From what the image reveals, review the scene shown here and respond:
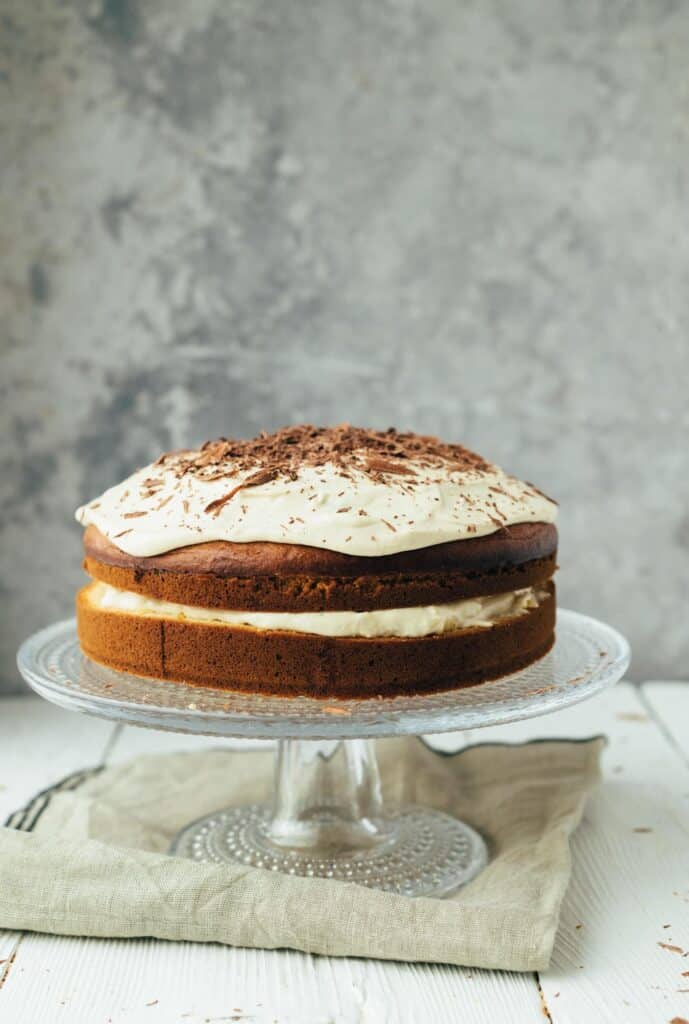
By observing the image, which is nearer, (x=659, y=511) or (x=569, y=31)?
(x=569, y=31)

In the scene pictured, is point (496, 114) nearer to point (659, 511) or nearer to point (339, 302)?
point (339, 302)

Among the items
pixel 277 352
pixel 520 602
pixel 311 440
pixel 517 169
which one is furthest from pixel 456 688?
pixel 517 169

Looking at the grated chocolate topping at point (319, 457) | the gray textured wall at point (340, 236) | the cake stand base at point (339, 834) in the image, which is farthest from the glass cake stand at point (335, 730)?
the gray textured wall at point (340, 236)

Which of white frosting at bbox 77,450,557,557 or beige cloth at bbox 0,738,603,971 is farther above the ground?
white frosting at bbox 77,450,557,557

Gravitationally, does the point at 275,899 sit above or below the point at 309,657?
below

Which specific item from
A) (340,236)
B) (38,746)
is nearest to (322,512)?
(38,746)

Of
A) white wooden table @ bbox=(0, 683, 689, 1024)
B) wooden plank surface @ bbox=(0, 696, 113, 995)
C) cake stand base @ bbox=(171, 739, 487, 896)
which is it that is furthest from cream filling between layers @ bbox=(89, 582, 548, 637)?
wooden plank surface @ bbox=(0, 696, 113, 995)

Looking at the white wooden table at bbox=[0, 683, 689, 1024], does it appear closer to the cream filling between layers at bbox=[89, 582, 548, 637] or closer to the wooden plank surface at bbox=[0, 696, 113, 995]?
the cream filling between layers at bbox=[89, 582, 548, 637]

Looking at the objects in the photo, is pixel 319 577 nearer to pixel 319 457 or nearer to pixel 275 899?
pixel 319 457
